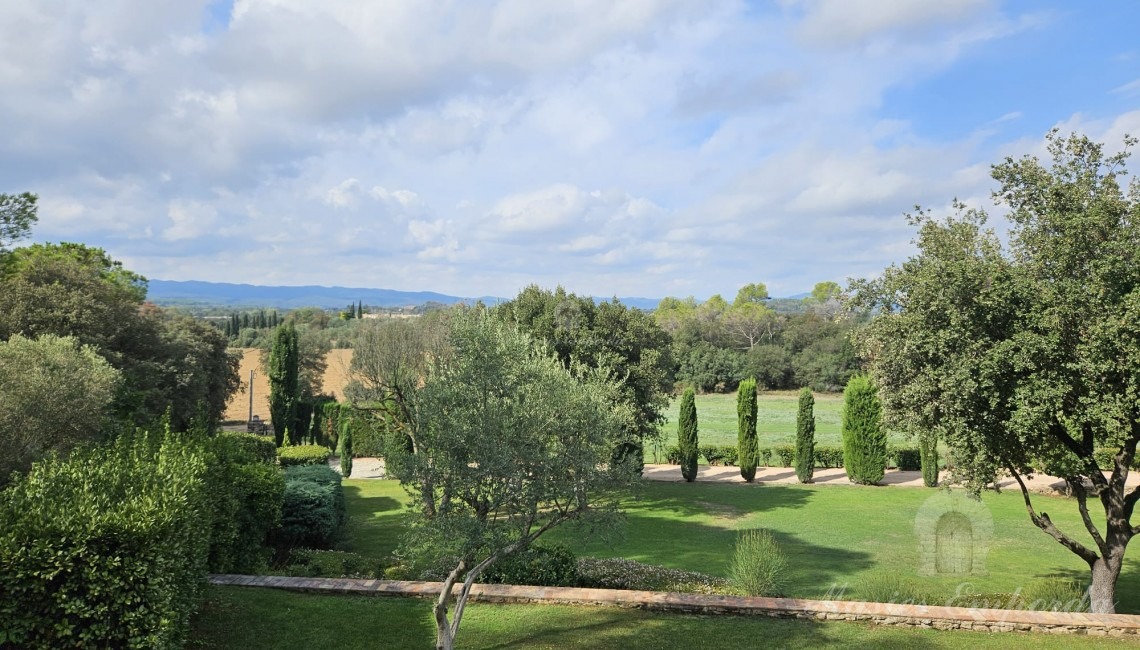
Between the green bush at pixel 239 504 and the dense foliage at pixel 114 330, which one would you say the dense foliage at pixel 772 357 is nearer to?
the dense foliage at pixel 114 330

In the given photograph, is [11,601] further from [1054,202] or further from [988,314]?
[1054,202]

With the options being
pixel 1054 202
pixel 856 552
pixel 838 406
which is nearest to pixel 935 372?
pixel 1054 202

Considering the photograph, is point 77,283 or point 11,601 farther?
point 77,283

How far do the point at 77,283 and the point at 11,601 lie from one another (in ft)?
58.6

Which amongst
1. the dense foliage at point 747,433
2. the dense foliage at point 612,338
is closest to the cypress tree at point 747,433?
the dense foliage at point 747,433

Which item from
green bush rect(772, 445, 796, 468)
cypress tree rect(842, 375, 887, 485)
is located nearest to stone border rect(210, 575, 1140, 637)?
cypress tree rect(842, 375, 887, 485)

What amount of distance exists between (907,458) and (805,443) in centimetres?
572

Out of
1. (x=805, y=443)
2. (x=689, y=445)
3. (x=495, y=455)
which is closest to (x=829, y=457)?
(x=805, y=443)

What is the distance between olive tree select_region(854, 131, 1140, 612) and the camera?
28.5 ft

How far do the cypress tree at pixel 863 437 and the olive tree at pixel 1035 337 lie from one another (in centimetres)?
1475

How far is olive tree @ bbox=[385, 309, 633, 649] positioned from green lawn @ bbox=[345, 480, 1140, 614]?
1.13m

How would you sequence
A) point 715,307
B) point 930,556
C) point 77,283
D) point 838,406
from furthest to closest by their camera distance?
point 715,307, point 838,406, point 77,283, point 930,556

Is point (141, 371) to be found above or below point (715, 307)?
below

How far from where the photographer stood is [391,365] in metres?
22.2
